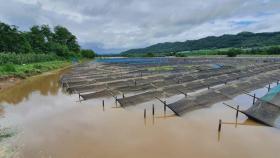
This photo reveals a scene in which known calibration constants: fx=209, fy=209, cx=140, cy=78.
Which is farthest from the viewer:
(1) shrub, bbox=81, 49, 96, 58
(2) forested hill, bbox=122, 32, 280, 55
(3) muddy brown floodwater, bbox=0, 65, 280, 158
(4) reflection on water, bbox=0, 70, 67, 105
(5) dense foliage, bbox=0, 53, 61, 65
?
(2) forested hill, bbox=122, 32, 280, 55

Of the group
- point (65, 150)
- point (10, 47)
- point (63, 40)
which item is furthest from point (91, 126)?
point (63, 40)

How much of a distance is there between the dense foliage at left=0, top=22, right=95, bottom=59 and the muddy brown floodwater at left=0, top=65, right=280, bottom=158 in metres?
38.9

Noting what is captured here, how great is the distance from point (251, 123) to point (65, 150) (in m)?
10.2

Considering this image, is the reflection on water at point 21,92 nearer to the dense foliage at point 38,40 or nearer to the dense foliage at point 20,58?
the dense foliage at point 20,58

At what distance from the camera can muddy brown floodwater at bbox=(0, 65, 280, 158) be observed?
9320mm

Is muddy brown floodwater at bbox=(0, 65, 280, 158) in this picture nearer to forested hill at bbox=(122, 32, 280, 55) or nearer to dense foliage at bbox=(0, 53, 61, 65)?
dense foliage at bbox=(0, 53, 61, 65)

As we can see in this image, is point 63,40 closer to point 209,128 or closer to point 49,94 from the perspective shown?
point 49,94

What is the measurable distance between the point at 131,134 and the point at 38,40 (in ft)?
204

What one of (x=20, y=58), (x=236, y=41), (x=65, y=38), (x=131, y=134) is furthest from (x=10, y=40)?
(x=236, y=41)

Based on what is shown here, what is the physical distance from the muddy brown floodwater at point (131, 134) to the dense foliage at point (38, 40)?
38.9 m

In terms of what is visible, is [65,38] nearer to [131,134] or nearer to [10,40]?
[10,40]

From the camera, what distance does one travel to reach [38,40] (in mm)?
63594

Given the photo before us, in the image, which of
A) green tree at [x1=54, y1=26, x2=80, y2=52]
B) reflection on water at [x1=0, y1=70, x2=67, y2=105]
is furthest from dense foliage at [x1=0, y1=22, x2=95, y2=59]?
reflection on water at [x1=0, y1=70, x2=67, y2=105]

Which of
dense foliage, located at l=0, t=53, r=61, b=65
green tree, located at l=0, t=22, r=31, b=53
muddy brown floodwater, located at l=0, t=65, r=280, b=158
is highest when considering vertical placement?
green tree, located at l=0, t=22, r=31, b=53
